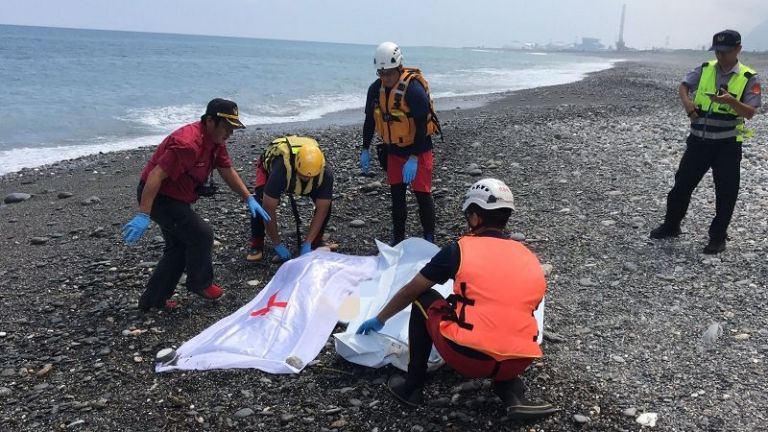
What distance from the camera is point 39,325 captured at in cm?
486

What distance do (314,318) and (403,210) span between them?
196cm

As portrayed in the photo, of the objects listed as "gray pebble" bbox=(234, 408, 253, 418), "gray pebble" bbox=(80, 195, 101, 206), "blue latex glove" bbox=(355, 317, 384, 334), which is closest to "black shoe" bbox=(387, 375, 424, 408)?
"blue latex glove" bbox=(355, 317, 384, 334)

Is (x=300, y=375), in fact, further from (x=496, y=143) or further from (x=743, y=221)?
(x=496, y=143)

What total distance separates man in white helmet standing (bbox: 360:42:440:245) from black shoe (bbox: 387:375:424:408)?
8.37ft

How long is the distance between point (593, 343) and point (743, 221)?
3312 mm

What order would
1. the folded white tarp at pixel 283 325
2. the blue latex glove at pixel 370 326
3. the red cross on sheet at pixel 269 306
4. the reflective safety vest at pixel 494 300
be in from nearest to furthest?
the reflective safety vest at pixel 494 300 → the blue latex glove at pixel 370 326 → the folded white tarp at pixel 283 325 → the red cross on sheet at pixel 269 306

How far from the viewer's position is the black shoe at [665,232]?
20.2 feet

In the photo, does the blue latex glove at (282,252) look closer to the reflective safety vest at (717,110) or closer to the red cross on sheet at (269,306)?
the red cross on sheet at (269,306)

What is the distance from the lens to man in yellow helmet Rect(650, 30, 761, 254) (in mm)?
5395

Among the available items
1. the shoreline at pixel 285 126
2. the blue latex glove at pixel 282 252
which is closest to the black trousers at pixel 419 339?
the blue latex glove at pixel 282 252

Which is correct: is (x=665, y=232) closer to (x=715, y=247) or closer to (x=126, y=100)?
(x=715, y=247)

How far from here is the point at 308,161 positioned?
18.2 feet

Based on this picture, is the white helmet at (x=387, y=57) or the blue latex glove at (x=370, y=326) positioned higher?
the white helmet at (x=387, y=57)

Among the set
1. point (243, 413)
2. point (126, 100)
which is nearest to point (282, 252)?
point (243, 413)
